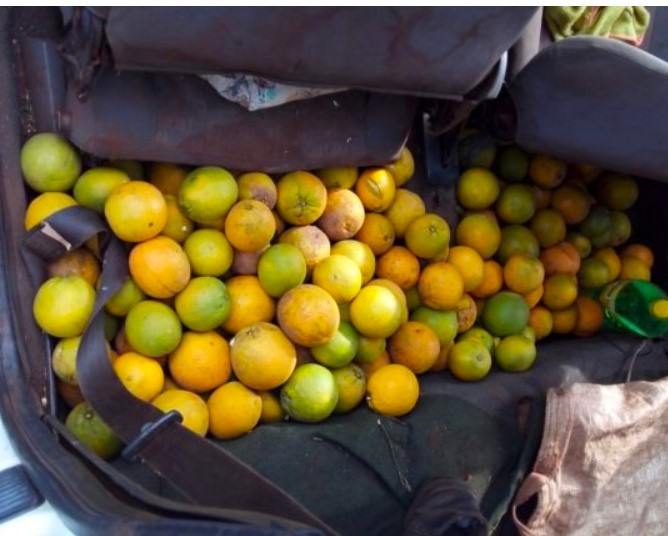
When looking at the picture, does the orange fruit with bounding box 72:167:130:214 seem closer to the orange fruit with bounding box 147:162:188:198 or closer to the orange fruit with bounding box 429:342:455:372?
the orange fruit with bounding box 147:162:188:198

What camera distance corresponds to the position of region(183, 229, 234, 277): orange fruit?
1.81m

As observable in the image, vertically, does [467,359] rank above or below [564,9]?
below

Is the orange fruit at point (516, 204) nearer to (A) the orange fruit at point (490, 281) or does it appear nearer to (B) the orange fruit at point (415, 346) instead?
(A) the orange fruit at point (490, 281)

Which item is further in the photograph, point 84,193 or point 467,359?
point 467,359

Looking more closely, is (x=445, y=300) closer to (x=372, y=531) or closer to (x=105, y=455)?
(x=372, y=531)

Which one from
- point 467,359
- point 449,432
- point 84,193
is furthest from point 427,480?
point 84,193

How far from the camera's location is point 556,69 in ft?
5.83

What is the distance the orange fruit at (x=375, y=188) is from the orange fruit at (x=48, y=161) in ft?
2.49

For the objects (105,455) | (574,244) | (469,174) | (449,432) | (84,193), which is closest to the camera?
(105,455)

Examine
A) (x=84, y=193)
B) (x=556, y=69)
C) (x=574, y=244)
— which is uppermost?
(x=556, y=69)

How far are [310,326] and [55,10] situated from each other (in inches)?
36.4

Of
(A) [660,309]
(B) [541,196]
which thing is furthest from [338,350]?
(A) [660,309]

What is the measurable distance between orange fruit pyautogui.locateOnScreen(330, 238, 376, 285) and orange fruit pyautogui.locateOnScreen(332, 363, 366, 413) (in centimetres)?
25

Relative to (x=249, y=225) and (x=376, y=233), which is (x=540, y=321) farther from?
(x=249, y=225)
